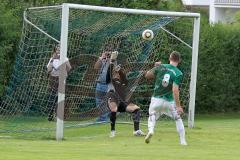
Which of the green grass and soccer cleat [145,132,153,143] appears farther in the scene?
soccer cleat [145,132,153,143]

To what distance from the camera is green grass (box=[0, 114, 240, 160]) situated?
47.1 feet

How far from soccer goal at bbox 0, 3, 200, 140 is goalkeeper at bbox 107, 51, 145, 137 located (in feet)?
3.33

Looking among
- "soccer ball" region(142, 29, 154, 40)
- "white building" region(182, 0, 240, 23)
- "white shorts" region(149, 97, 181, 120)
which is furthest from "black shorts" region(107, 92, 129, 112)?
"white building" region(182, 0, 240, 23)

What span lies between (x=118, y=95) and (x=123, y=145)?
3623 millimetres

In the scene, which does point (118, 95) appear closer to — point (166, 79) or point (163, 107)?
point (163, 107)

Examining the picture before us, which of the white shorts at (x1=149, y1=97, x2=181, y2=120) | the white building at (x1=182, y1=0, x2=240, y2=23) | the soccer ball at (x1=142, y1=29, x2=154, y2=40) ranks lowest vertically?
the white shorts at (x1=149, y1=97, x2=181, y2=120)

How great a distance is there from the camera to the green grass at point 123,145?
565 inches

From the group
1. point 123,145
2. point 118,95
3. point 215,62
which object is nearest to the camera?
point 123,145

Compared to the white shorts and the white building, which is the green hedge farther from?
the white building

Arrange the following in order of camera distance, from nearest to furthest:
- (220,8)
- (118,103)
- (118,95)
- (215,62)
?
(118,103), (118,95), (215,62), (220,8)

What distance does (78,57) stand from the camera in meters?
21.7

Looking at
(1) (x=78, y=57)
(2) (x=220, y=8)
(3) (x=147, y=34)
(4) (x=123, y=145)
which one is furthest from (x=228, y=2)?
(4) (x=123, y=145)

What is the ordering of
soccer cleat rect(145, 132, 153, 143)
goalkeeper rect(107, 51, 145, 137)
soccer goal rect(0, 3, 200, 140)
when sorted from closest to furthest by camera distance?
soccer cleat rect(145, 132, 153, 143) → goalkeeper rect(107, 51, 145, 137) → soccer goal rect(0, 3, 200, 140)

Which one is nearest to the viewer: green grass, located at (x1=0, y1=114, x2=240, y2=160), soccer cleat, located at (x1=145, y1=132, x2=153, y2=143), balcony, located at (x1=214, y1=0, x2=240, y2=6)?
green grass, located at (x1=0, y1=114, x2=240, y2=160)
